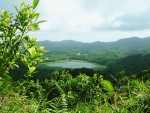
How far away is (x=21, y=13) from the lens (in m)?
4.90

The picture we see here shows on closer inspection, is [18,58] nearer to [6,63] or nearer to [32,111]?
[6,63]

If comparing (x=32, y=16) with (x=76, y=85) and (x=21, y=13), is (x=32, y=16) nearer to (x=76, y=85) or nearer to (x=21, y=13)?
(x=21, y=13)

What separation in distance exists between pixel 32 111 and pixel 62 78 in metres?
35.1

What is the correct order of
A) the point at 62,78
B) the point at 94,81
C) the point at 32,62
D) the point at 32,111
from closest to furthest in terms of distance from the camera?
the point at 32,111, the point at 32,62, the point at 94,81, the point at 62,78

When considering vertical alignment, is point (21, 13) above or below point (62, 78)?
above

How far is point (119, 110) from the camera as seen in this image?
4484 millimetres

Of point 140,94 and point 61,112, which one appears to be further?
point 140,94

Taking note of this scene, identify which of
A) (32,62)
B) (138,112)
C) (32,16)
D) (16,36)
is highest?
(32,16)

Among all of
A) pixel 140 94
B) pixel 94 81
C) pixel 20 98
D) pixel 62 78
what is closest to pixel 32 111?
pixel 20 98

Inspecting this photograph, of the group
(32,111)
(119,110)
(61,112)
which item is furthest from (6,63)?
(119,110)

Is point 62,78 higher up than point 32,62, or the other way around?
point 32,62

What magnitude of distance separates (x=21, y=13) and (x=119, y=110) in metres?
2.30

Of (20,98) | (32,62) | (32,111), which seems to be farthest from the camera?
(32,62)

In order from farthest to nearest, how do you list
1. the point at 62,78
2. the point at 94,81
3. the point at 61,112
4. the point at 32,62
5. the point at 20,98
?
the point at 62,78
the point at 94,81
the point at 32,62
the point at 20,98
the point at 61,112
